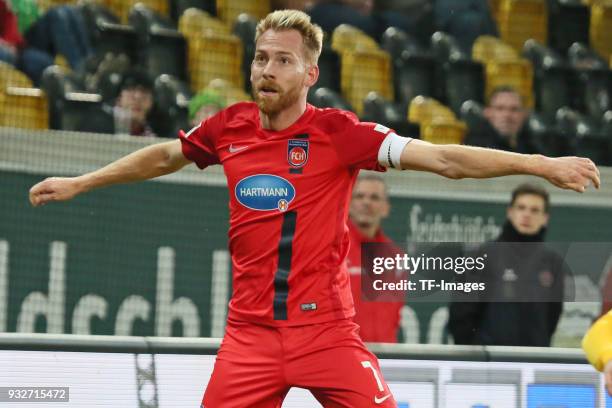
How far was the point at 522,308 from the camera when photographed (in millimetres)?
6461

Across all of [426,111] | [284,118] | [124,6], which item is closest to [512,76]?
[426,111]

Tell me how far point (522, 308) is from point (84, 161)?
8.24 ft

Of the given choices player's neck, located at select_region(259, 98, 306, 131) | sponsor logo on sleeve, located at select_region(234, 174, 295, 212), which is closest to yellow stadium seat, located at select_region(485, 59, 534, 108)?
player's neck, located at select_region(259, 98, 306, 131)

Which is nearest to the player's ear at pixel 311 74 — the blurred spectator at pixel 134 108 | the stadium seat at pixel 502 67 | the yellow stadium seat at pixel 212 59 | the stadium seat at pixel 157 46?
the blurred spectator at pixel 134 108

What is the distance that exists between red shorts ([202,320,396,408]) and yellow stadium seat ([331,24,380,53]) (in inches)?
242

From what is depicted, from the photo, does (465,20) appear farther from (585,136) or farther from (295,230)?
(295,230)

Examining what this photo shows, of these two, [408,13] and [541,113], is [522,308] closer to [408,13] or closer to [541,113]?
[541,113]

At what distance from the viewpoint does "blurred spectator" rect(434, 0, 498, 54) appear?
1053cm

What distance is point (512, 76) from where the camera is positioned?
10.7m

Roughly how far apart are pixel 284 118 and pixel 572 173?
112 cm

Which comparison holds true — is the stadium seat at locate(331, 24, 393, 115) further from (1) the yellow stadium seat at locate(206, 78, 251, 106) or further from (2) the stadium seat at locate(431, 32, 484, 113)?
(1) the yellow stadium seat at locate(206, 78, 251, 106)

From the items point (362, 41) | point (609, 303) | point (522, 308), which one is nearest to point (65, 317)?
point (522, 308)

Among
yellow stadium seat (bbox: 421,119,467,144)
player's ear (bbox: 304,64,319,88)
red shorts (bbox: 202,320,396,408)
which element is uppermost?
yellow stadium seat (bbox: 421,119,467,144)

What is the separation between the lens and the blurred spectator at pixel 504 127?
8.15m
